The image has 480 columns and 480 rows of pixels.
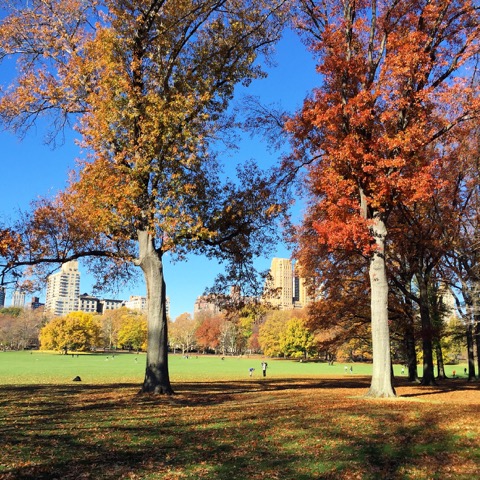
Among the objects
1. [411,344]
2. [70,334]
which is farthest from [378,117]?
[70,334]

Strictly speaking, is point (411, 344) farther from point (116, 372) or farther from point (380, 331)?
point (116, 372)

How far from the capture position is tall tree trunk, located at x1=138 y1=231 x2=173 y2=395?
15.9m

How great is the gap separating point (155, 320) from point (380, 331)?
8080 millimetres

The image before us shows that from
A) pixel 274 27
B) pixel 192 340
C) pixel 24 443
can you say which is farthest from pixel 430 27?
pixel 192 340

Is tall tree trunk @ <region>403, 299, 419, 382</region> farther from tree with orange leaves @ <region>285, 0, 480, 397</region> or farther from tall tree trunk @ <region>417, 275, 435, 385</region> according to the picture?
tree with orange leaves @ <region>285, 0, 480, 397</region>

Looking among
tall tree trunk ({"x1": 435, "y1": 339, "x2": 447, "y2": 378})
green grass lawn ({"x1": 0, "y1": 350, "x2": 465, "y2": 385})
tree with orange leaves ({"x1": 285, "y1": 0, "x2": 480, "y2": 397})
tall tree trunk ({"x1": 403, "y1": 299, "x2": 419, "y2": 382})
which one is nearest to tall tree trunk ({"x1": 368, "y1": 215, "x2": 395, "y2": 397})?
tree with orange leaves ({"x1": 285, "y1": 0, "x2": 480, "y2": 397})

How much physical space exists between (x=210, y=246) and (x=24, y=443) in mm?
11882

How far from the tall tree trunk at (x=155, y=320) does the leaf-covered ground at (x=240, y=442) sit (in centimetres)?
335

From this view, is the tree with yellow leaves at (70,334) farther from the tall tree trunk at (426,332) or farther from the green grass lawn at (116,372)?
the tall tree trunk at (426,332)

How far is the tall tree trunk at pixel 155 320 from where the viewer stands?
15.9m

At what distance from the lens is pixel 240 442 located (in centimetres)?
795

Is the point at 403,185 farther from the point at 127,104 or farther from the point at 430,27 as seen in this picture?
the point at 127,104

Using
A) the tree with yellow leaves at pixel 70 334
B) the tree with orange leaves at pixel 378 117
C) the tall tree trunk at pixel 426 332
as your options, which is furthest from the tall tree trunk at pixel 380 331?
the tree with yellow leaves at pixel 70 334

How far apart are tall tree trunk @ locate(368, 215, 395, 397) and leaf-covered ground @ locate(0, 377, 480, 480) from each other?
3.12 meters
